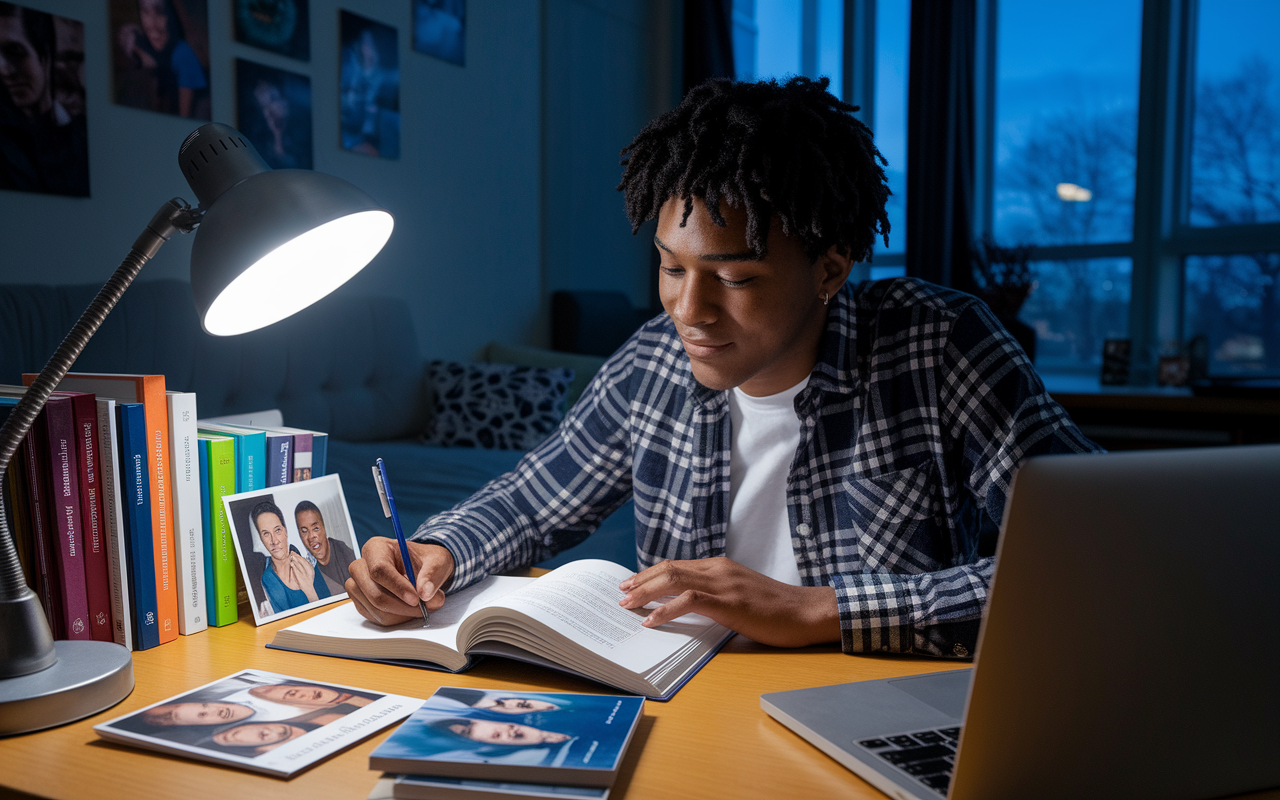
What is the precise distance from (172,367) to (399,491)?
629mm

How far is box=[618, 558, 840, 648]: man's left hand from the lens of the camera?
2.61 feet

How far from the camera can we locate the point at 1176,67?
3.54 meters

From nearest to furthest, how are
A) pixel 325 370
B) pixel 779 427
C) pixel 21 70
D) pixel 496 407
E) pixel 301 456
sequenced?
pixel 301 456, pixel 779 427, pixel 21 70, pixel 325 370, pixel 496 407

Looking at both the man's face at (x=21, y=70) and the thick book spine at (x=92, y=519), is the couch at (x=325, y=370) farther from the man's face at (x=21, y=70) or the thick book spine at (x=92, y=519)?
the thick book spine at (x=92, y=519)

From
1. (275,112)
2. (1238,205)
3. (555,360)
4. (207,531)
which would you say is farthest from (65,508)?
(1238,205)

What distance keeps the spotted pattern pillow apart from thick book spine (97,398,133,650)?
1.98 m

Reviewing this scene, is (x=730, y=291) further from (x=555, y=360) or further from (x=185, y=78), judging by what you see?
(x=555, y=360)

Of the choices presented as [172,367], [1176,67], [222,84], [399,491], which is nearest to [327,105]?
[222,84]

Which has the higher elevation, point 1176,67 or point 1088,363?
point 1176,67

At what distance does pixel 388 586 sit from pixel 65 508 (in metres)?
0.28

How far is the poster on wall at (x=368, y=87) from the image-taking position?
2.89 metres

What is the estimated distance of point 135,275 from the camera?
0.68 meters

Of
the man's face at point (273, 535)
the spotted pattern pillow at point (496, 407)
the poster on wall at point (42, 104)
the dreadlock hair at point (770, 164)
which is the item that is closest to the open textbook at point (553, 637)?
the man's face at point (273, 535)

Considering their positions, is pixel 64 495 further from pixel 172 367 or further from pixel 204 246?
pixel 172 367
